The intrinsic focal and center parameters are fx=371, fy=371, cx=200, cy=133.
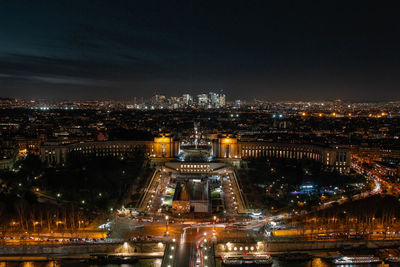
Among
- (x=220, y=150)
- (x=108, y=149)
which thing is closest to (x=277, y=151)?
(x=220, y=150)

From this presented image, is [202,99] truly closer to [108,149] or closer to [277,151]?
[108,149]

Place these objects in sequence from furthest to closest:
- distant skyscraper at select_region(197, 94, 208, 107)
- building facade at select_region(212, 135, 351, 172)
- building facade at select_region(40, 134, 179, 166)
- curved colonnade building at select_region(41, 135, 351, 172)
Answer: distant skyscraper at select_region(197, 94, 208, 107)
building facade at select_region(40, 134, 179, 166)
curved colonnade building at select_region(41, 135, 351, 172)
building facade at select_region(212, 135, 351, 172)

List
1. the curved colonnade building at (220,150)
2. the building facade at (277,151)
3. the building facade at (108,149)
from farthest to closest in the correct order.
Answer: the building facade at (108,149) → the curved colonnade building at (220,150) → the building facade at (277,151)

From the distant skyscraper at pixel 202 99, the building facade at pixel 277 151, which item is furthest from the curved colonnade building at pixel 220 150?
the distant skyscraper at pixel 202 99

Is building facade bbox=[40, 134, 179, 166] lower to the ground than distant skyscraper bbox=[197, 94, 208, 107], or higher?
lower

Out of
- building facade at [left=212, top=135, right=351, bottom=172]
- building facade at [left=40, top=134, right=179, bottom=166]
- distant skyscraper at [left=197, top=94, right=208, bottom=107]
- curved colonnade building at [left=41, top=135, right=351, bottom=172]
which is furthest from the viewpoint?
distant skyscraper at [left=197, top=94, right=208, bottom=107]

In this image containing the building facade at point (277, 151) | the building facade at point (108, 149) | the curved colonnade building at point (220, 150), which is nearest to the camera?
the building facade at point (277, 151)

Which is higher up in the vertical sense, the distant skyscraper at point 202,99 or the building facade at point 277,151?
the distant skyscraper at point 202,99

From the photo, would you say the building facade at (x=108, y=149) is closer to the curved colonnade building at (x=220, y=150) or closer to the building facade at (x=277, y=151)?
the curved colonnade building at (x=220, y=150)

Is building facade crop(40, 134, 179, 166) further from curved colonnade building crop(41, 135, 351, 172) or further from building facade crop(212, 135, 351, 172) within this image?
building facade crop(212, 135, 351, 172)

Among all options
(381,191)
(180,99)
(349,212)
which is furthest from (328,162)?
(180,99)

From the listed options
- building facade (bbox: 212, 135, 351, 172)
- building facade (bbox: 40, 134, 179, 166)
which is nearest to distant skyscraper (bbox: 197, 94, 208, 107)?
building facade (bbox: 40, 134, 179, 166)
